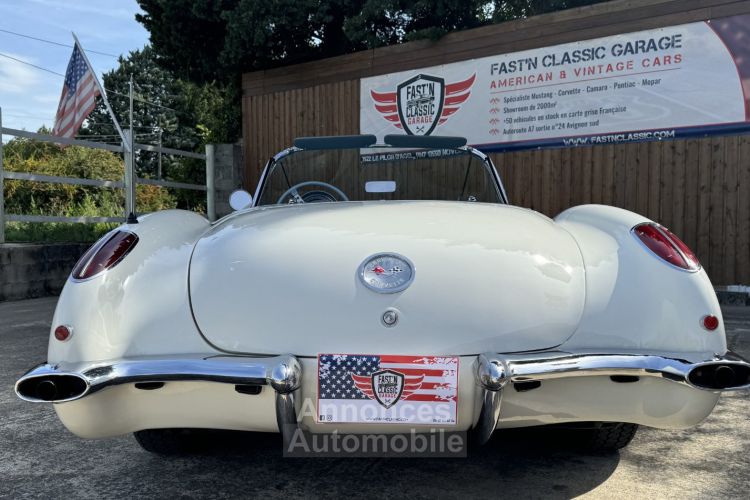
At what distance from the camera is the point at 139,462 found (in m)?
2.45

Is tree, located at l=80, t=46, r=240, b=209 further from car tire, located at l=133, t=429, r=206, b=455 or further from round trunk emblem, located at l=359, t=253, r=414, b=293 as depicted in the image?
round trunk emblem, located at l=359, t=253, r=414, b=293

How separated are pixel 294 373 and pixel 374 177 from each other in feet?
5.16

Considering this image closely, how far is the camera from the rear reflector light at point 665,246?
215 cm

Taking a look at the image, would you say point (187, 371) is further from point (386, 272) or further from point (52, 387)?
point (386, 272)

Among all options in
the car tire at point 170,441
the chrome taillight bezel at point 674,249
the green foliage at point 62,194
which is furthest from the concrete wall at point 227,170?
the chrome taillight bezel at point 674,249

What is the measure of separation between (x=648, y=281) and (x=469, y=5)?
8762 millimetres

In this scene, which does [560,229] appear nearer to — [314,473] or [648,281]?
[648,281]

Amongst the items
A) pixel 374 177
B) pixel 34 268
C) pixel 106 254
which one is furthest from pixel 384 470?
pixel 34 268

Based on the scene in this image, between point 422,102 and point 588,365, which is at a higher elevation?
point 422,102

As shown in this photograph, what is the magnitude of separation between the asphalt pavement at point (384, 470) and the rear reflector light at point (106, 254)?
0.76m

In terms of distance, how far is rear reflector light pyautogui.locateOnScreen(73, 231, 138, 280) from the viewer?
2152mm

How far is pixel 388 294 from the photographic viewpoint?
→ 6.43ft

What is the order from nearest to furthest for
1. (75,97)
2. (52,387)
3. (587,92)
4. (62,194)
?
(52,387)
(587,92)
(75,97)
(62,194)

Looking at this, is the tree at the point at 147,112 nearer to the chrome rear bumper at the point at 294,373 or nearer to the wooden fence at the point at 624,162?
the wooden fence at the point at 624,162
